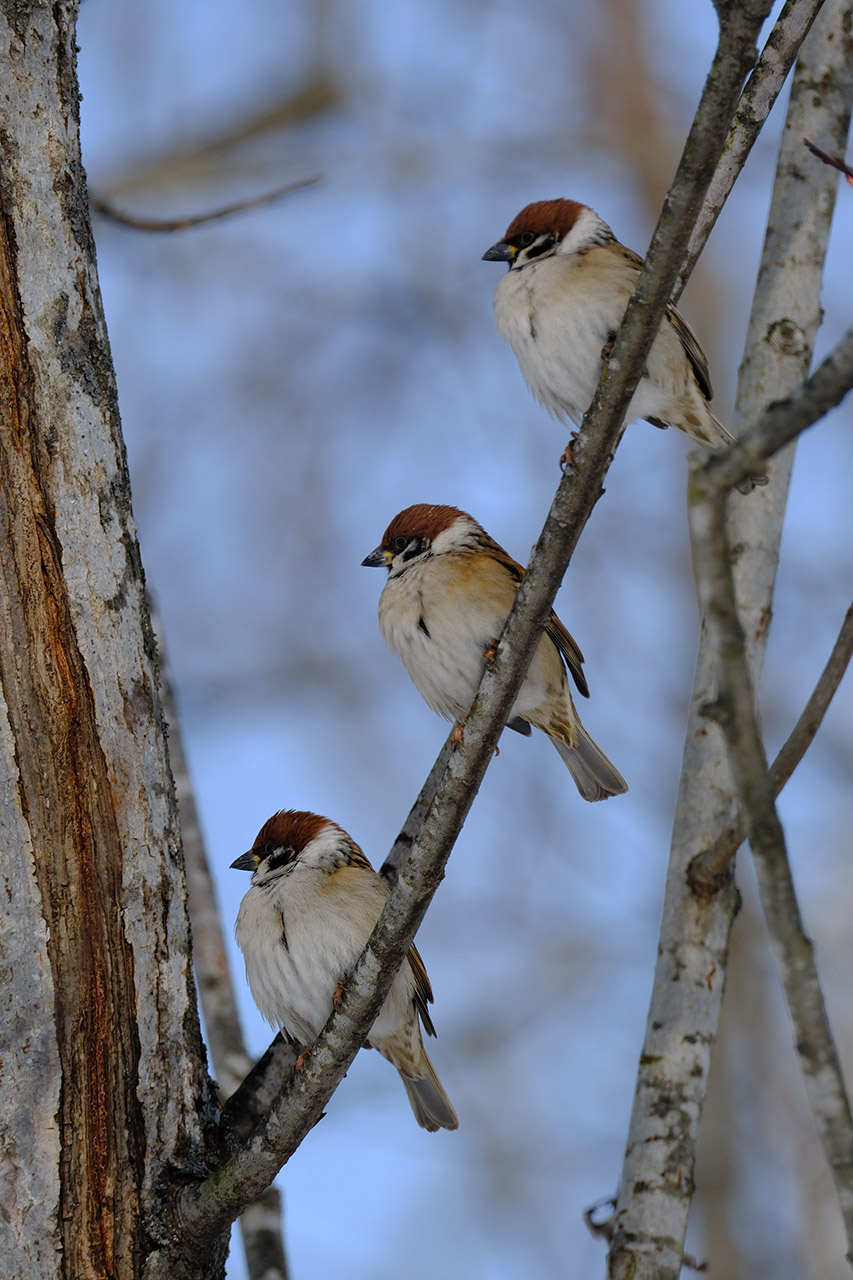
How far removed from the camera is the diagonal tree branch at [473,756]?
1.96 meters

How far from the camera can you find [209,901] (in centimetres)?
388

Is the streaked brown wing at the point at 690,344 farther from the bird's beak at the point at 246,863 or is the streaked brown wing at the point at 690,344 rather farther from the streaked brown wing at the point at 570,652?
the bird's beak at the point at 246,863

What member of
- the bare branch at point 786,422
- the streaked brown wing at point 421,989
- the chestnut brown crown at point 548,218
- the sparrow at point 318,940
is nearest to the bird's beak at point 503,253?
the chestnut brown crown at point 548,218

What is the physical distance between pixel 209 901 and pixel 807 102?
292 centimetres

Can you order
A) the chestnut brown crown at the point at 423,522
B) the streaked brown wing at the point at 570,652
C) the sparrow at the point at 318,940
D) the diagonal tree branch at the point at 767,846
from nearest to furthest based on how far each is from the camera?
the diagonal tree branch at the point at 767,846 → the sparrow at the point at 318,940 → the streaked brown wing at the point at 570,652 → the chestnut brown crown at the point at 423,522

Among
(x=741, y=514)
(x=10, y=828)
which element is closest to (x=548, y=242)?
(x=741, y=514)

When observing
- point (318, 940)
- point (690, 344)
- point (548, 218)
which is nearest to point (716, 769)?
point (318, 940)

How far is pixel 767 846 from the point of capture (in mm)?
1363

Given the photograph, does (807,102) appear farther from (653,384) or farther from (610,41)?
(610,41)

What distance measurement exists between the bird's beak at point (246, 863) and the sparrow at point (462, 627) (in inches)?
26.5

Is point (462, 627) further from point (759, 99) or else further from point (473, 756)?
point (759, 99)

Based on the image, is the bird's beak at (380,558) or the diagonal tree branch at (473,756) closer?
the diagonal tree branch at (473,756)

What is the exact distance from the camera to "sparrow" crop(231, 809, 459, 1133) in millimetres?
3354

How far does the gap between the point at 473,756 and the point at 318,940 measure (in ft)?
4.25
